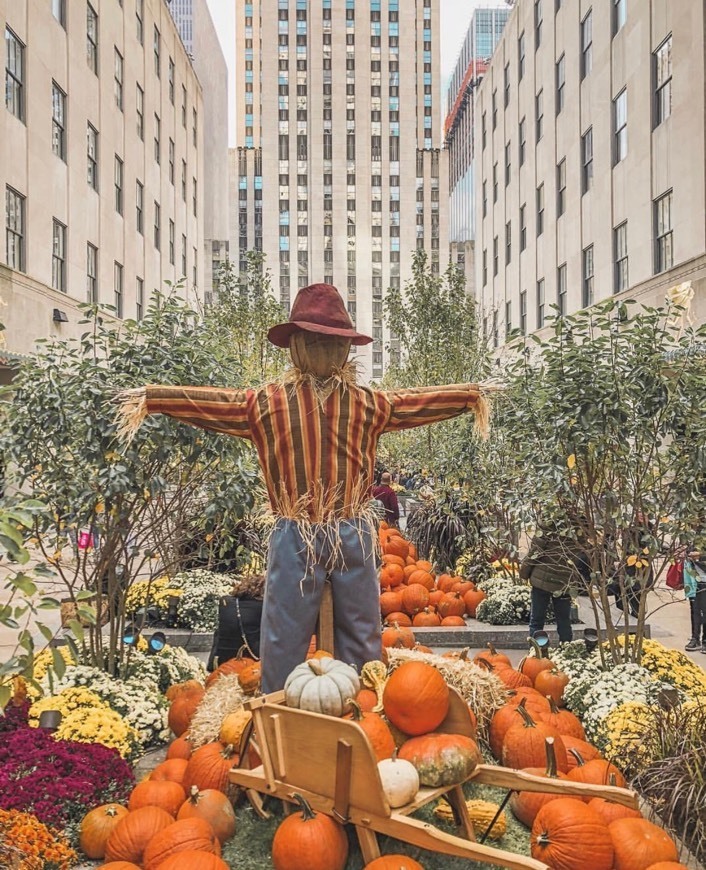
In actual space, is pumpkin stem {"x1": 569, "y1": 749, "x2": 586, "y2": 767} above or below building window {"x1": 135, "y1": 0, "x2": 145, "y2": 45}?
below

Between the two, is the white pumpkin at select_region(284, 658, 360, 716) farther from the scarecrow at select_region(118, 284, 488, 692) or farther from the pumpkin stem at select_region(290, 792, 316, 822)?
the scarecrow at select_region(118, 284, 488, 692)

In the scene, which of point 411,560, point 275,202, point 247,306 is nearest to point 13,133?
point 247,306

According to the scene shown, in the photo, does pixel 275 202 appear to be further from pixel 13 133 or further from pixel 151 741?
pixel 151 741

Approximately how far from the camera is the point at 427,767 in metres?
2.79

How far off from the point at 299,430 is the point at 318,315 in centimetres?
56

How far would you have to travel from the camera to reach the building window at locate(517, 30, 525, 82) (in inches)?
1215

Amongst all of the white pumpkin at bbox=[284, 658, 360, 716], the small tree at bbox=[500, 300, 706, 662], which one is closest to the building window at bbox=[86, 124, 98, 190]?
the small tree at bbox=[500, 300, 706, 662]

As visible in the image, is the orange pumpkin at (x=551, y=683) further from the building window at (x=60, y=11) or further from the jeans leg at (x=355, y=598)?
the building window at (x=60, y=11)

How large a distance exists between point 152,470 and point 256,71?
104 m

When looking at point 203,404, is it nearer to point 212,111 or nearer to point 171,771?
point 171,771

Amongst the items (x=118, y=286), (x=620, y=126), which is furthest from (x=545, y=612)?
(x=118, y=286)

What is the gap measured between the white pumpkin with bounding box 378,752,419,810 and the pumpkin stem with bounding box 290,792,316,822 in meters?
0.28

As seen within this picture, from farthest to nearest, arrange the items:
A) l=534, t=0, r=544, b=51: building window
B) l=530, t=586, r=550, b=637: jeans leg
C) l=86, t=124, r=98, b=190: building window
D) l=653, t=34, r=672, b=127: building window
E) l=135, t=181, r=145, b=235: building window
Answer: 1. l=534, t=0, r=544, b=51: building window
2. l=135, t=181, r=145, b=235: building window
3. l=86, t=124, r=98, b=190: building window
4. l=653, t=34, r=672, b=127: building window
5. l=530, t=586, r=550, b=637: jeans leg

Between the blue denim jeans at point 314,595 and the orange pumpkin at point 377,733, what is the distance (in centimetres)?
80
